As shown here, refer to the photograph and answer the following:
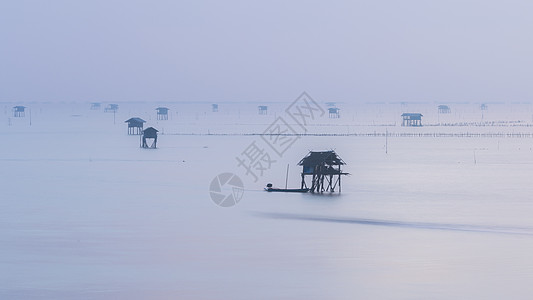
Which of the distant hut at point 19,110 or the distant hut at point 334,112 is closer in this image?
the distant hut at point 334,112

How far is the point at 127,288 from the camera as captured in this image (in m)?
23.3

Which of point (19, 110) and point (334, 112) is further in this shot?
point (19, 110)

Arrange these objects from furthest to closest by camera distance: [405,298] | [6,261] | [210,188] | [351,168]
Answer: [351,168]
[210,188]
[6,261]
[405,298]

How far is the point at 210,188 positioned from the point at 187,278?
1992cm

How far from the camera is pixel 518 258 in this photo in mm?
27031

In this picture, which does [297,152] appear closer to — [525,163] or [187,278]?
[525,163]

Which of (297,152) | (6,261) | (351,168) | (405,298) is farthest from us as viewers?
(297,152)

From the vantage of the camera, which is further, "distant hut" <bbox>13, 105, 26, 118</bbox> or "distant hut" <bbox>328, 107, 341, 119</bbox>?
"distant hut" <bbox>13, 105, 26, 118</bbox>

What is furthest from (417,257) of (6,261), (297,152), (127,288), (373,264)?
(297,152)

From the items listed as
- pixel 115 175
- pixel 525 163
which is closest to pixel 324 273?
pixel 115 175

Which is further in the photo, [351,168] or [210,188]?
[351,168]

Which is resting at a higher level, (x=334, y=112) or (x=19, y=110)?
(x=19, y=110)

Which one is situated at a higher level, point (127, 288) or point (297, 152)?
point (297, 152)

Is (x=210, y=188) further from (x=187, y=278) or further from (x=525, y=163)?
(x=525, y=163)
